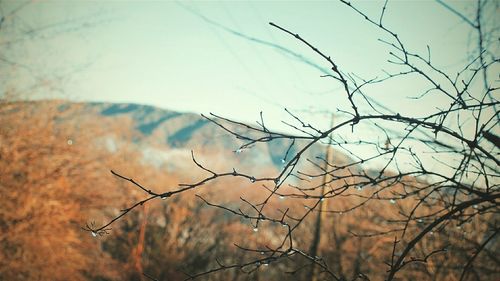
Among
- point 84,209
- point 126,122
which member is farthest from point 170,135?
point 84,209

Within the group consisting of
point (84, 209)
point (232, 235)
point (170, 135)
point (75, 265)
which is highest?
point (84, 209)

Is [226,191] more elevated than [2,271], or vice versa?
[2,271]

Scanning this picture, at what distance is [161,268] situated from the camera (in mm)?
18297

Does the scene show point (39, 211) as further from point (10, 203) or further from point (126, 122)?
point (126, 122)

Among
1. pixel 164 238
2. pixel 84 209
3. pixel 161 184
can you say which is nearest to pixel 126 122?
pixel 161 184

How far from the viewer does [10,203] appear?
24.5 ft

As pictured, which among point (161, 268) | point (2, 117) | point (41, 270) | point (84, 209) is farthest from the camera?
point (161, 268)

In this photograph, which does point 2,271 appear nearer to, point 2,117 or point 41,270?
point 41,270

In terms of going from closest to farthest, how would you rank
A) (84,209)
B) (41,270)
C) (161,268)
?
1. (41,270)
2. (84,209)
3. (161,268)

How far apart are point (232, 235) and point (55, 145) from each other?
52.9 feet

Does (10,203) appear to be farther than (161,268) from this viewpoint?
No

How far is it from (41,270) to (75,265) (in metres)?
1.08

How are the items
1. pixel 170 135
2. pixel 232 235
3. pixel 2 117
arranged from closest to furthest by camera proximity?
pixel 2 117 < pixel 232 235 < pixel 170 135

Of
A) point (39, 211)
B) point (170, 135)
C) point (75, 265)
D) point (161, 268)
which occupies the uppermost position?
point (39, 211)
